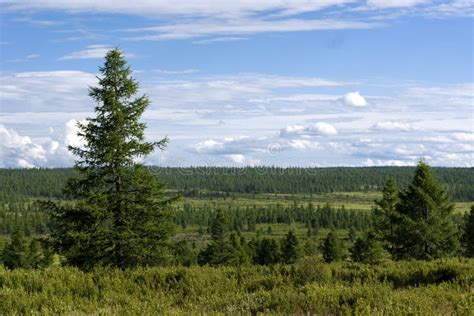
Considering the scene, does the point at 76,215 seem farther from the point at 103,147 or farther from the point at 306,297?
the point at 306,297

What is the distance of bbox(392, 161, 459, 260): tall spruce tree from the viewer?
38375mm

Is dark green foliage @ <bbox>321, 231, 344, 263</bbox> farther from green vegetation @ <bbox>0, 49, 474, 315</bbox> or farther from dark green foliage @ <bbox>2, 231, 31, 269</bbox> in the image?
dark green foliage @ <bbox>2, 231, 31, 269</bbox>

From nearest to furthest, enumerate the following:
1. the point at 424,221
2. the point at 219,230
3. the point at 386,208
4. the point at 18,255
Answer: the point at 424,221 < the point at 386,208 < the point at 219,230 < the point at 18,255

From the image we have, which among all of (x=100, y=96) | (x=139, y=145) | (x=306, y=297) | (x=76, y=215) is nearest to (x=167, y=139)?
(x=139, y=145)

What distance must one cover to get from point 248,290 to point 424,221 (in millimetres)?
30776

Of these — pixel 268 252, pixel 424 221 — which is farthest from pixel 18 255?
pixel 424 221

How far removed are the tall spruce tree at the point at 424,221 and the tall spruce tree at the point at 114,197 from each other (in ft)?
71.4

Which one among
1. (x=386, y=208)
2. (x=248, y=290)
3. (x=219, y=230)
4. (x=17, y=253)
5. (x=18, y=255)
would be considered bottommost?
(x=18, y=255)

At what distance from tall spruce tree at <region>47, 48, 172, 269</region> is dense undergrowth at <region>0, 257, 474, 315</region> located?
8.92 meters

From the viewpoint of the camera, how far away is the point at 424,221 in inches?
1521

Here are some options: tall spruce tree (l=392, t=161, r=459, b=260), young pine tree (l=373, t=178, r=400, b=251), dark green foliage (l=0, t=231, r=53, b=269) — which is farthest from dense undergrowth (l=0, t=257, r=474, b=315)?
dark green foliage (l=0, t=231, r=53, b=269)

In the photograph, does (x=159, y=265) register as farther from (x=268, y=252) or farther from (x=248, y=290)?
(x=268, y=252)

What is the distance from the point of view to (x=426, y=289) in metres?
9.49

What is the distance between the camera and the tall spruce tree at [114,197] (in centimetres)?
2191
